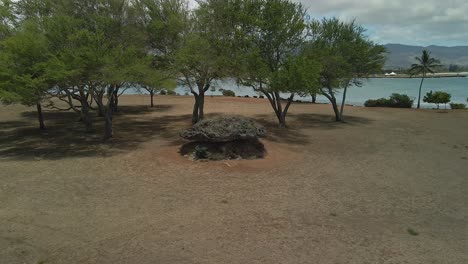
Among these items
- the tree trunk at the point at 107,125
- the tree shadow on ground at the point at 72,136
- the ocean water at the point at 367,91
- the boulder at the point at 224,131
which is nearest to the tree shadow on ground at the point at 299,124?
the ocean water at the point at 367,91

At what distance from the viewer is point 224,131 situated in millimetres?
15984

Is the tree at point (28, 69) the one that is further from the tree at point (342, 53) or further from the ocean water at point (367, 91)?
the tree at point (342, 53)

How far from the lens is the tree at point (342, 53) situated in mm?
27438

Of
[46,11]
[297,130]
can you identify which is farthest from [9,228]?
[297,130]

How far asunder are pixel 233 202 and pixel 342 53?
21364 millimetres

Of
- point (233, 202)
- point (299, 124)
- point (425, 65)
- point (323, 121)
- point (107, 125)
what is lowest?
point (233, 202)

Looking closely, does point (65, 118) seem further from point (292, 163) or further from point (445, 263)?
point (445, 263)

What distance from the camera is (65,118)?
1214 inches

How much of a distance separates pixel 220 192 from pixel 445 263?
6.83m

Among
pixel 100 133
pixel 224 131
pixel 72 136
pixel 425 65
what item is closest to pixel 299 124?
pixel 224 131

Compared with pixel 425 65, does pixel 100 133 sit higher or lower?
lower

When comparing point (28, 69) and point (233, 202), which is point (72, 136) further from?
point (233, 202)

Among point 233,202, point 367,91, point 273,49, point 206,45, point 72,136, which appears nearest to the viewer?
point 233,202

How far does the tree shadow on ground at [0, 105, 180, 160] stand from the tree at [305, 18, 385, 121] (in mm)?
11821
